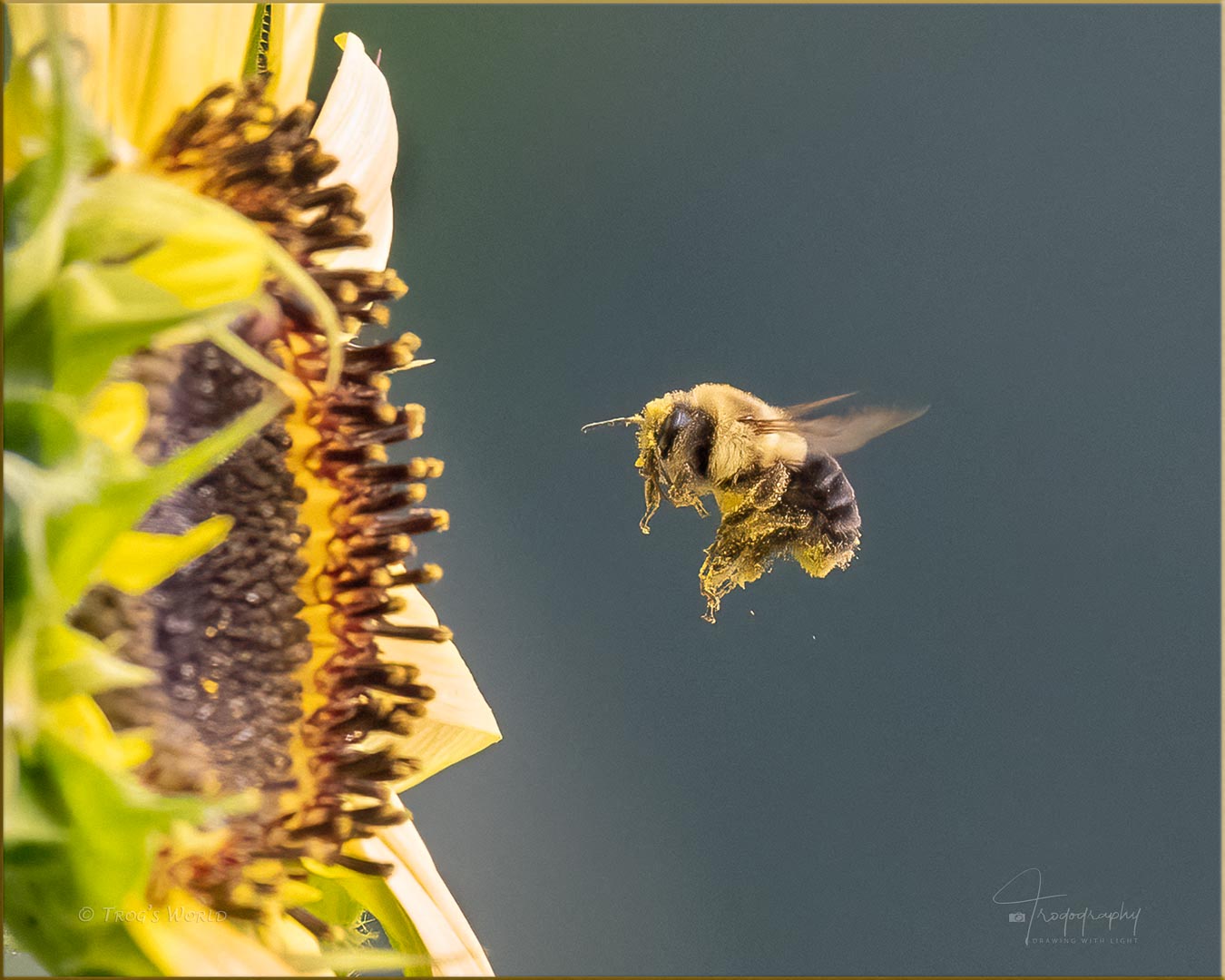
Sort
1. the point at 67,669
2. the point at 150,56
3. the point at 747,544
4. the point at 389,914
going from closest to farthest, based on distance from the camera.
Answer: the point at 67,669 → the point at 150,56 → the point at 389,914 → the point at 747,544

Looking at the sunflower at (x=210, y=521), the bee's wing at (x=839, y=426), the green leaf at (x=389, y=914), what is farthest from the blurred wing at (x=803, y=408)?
the green leaf at (x=389, y=914)

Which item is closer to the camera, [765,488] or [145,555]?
[145,555]

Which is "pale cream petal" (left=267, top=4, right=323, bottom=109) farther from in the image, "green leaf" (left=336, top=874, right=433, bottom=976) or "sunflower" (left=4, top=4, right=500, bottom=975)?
"green leaf" (left=336, top=874, right=433, bottom=976)

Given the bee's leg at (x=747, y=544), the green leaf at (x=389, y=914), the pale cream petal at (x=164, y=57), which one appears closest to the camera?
the pale cream petal at (x=164, y=57)

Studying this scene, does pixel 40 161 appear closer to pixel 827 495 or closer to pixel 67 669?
pixel 67 669

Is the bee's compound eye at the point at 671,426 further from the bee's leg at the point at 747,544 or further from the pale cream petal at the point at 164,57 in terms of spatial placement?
the pale cream petal at the point at 164,57

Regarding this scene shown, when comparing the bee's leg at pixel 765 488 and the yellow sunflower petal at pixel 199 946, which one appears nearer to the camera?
the yellow sunflower petal at pixel 199 946

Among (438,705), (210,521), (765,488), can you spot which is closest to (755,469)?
(765,488)

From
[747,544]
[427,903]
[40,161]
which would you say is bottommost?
[427,903]
